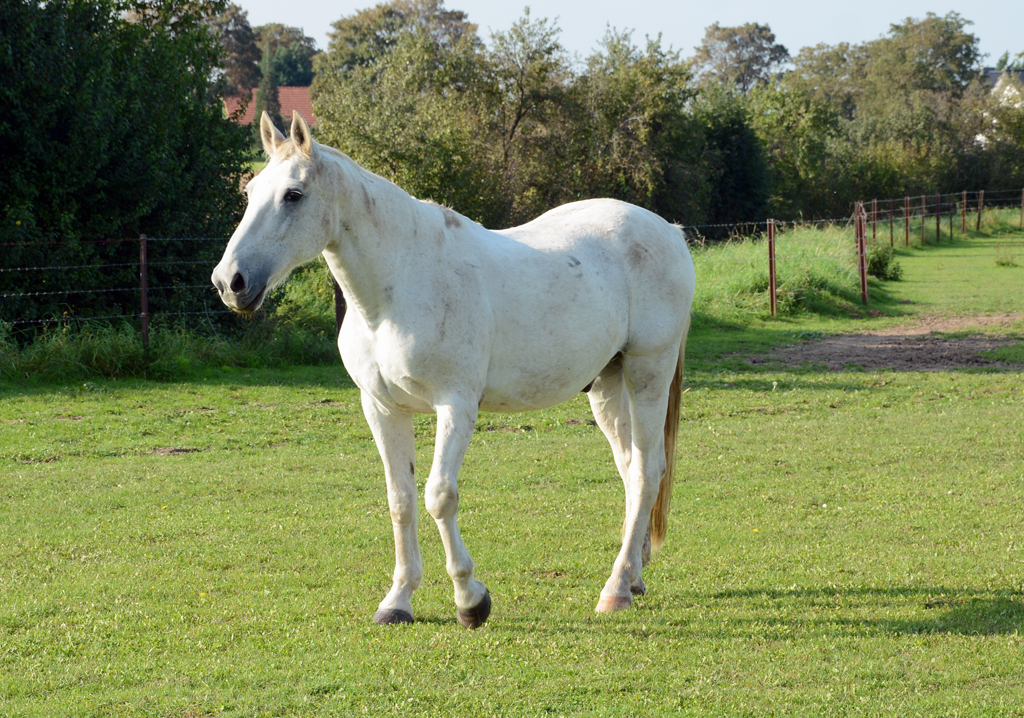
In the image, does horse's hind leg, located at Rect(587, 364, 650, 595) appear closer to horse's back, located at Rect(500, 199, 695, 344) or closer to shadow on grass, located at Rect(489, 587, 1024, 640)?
horse's back, located at Rect(500, 199, 695, 344)

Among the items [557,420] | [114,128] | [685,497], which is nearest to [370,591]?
[685,497]

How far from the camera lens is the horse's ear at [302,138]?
351 cm

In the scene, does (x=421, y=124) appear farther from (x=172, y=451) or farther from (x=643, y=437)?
(x=643, y=437)

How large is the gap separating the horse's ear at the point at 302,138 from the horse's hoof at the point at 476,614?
198cm

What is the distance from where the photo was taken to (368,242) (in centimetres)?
387

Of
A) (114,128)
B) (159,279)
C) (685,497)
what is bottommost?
(685,497)

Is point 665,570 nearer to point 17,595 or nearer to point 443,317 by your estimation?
point 443,317

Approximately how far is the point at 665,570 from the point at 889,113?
5186 centimetres

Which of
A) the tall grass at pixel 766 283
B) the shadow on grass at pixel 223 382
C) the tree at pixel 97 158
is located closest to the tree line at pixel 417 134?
the tree at pixel 97 158

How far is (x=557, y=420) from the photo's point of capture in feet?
31.4

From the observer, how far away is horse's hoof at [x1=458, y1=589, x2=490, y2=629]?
4.09 meters

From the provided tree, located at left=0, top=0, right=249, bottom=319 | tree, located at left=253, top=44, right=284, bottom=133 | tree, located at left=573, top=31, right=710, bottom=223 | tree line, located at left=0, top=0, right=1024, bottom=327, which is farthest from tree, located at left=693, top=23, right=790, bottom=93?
tree, located at left=0, top=0, right=249, bottom=319

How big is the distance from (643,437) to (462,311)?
1.28m

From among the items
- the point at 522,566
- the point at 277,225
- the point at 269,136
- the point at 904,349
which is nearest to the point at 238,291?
the point at 277,225
